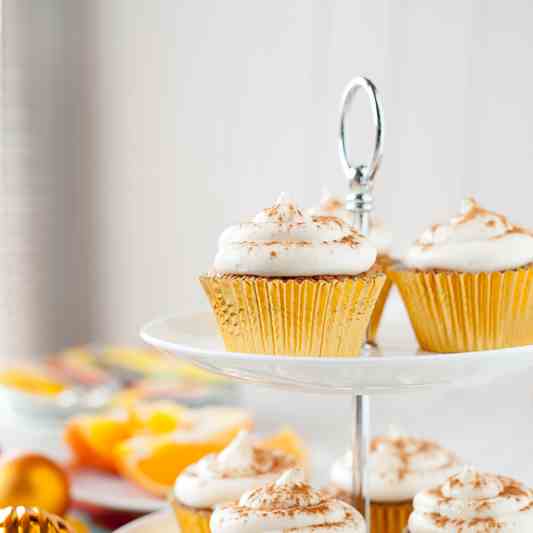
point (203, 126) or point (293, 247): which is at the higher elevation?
point (203, 126)

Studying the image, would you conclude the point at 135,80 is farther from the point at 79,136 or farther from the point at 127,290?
the point at 127,290

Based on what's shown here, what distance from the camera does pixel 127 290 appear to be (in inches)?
144

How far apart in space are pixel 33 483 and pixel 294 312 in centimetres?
66

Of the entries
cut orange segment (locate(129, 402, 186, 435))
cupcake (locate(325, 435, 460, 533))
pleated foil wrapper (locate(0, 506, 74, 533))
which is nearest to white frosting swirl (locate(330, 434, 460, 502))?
cupcake (locate(325, 435, 460, 533))

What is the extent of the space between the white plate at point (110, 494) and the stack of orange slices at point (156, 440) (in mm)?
18

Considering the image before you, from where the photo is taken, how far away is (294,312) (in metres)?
0.96

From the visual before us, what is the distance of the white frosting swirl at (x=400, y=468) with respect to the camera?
1.25 m

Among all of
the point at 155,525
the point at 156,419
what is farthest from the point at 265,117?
the point at 155,525

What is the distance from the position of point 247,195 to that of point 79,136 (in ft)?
2.81

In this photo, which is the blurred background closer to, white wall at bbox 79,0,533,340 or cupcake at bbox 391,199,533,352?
white wall at bbox 79,0,533,340

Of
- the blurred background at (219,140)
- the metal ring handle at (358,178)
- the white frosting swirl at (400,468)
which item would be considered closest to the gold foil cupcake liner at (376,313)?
the metal ring handle at (358,178)

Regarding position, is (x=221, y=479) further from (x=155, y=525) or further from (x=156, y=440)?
(x=156, y=440)

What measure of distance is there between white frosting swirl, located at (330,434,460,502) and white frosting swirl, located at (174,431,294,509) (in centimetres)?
11

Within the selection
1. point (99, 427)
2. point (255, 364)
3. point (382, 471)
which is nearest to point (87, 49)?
point (99, 427)
